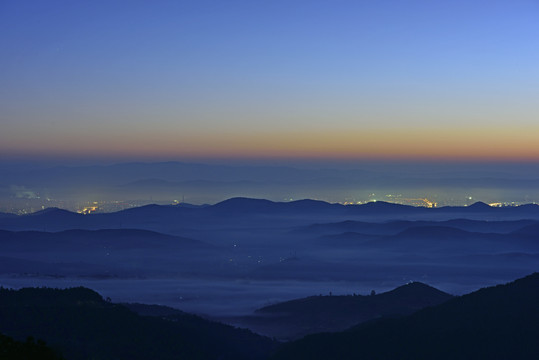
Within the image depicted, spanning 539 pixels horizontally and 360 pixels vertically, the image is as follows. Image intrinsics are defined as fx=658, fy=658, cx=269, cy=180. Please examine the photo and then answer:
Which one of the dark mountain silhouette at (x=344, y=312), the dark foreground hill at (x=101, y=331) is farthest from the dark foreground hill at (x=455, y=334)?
the dark mountain silhouette at (x=344, y=312)

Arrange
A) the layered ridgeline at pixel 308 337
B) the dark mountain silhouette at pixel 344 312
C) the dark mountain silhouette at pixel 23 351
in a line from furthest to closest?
the dark mountain silhouette at pixel 344 312, the layered ridgeline at pixel 308 337, the dark mountain silhouette at pixel 23 351

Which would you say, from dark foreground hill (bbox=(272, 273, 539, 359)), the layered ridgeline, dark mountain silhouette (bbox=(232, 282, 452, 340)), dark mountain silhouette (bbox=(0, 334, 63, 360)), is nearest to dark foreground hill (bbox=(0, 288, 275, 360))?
the layered ridgeline

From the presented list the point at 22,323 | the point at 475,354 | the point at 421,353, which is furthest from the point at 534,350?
the point at 22,323

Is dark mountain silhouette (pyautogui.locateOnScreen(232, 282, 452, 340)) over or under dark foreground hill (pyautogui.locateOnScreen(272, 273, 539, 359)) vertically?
under

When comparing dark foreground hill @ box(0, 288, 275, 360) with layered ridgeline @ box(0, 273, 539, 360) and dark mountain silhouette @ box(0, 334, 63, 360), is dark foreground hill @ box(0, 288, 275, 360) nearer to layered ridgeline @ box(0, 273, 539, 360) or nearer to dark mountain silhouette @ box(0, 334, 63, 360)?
layered ridgeline @ box(0, 273, 539, 360)

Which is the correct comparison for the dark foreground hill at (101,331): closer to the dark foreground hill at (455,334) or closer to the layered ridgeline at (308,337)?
the layered ridgeline at (308,337)

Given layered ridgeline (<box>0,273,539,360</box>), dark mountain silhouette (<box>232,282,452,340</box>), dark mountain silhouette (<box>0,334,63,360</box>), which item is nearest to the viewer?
dark mountain silhouette (<box>0,334,63,360</box>)
